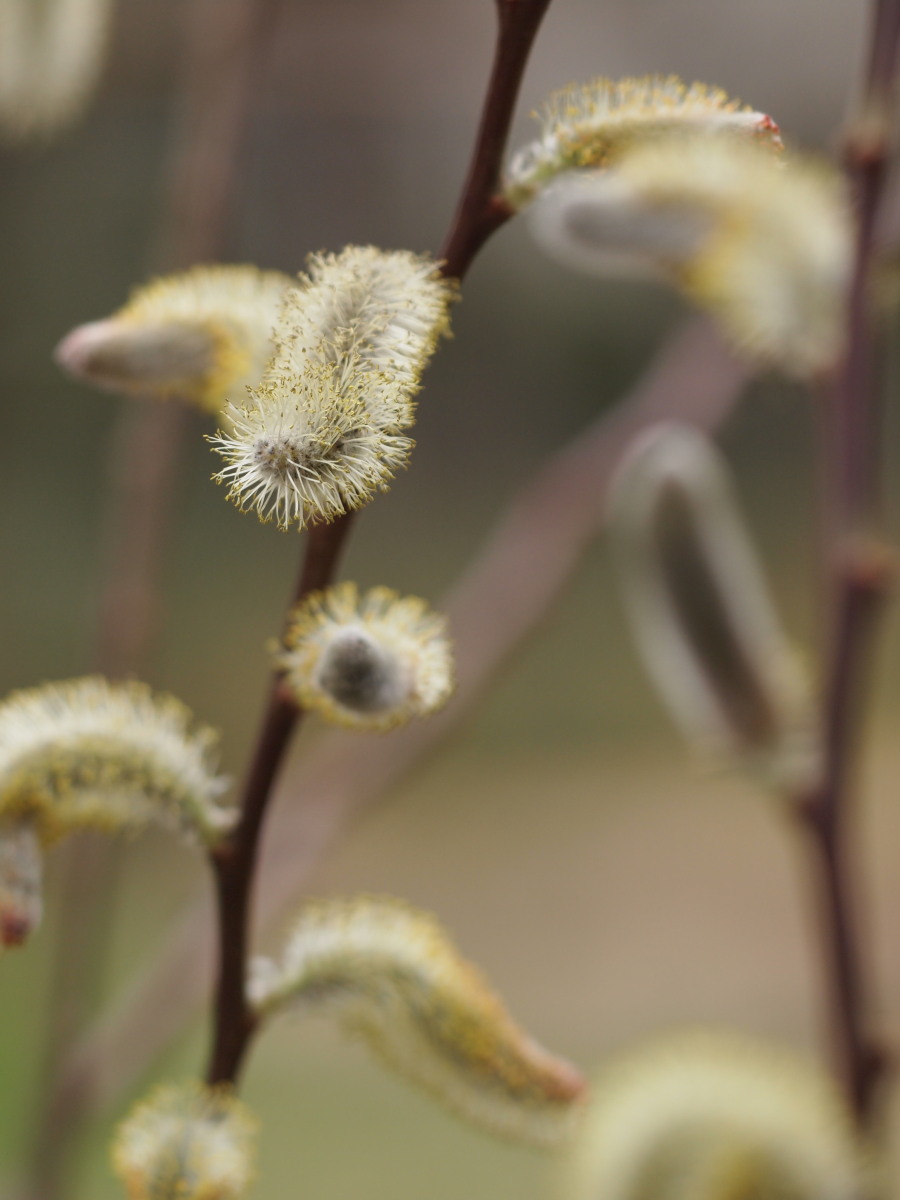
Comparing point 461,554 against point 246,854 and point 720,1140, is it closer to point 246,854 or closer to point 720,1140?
point 720,1140

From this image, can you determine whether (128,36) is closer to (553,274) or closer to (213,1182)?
(553,274)

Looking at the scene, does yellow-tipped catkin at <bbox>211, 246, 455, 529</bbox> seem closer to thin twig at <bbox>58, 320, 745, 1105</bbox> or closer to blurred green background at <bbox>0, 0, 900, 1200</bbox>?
thin twig at <bbox>58, 320, 745, 1105</bbox>

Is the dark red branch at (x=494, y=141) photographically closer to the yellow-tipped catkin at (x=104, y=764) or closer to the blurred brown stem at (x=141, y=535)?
the yellow-tipped catkin at (x=104, y=764)

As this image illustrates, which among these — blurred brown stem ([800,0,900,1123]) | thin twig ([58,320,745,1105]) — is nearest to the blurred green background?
thin twig ([58,320,745,1105])

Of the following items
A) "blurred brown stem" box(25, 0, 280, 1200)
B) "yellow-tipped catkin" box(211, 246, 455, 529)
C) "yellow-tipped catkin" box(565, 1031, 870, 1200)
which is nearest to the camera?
"yellow-tipped catkin" box(211, 246, 455, 529)

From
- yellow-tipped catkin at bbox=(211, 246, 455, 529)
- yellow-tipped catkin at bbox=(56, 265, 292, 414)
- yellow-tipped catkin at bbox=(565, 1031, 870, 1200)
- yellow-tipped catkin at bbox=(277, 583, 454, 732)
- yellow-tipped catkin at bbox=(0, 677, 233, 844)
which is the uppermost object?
yellow-tipped catkin at bbox=(56, 265, 292, 414)

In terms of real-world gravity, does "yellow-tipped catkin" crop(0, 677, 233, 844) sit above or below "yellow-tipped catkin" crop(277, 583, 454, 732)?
below

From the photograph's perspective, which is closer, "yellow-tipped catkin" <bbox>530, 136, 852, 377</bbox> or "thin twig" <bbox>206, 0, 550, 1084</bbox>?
"thin twig" <bbox>206, 0, 550, 1084</bbox>

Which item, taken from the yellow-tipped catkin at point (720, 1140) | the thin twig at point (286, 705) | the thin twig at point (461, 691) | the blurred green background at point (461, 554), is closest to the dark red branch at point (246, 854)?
the thin twig at point (286, 705)
